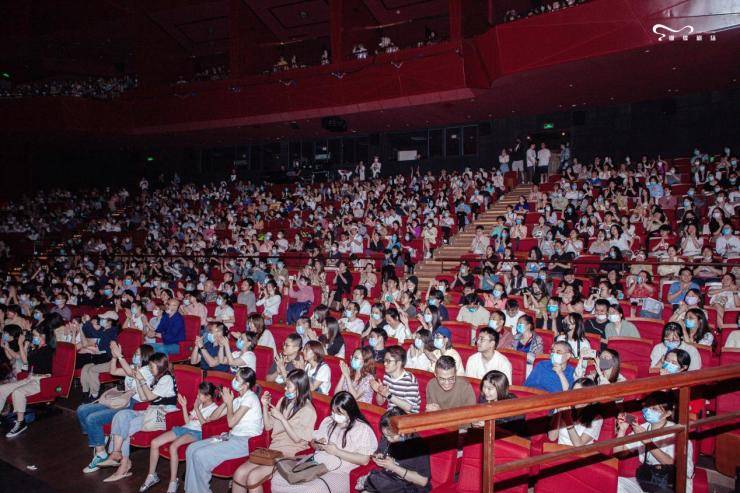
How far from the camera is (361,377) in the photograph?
4.80 m

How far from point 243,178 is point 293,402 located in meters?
18.9

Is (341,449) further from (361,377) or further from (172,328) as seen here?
(172,328)

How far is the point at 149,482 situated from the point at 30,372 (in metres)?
3.06

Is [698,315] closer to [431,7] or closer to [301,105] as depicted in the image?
[301,105]

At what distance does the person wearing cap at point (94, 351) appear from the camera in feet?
21.5

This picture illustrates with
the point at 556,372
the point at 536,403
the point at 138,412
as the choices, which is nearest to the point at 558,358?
the point at 556,372

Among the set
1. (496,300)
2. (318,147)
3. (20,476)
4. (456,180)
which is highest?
(318,147)

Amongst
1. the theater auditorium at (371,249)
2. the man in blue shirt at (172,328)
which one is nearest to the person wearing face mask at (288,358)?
the theater auditorium at (371,249)

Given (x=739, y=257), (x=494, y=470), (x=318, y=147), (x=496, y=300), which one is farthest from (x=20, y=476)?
(x=318, y=147)

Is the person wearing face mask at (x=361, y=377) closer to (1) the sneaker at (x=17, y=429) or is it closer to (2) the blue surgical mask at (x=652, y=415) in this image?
(2) the blue surgical mask at (x=652, y=415)

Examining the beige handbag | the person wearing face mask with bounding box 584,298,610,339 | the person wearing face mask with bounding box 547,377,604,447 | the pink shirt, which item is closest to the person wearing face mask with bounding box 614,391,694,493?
the person wearing face mask with bounding box 547,377,604,447

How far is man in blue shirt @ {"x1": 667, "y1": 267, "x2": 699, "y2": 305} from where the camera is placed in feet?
22.6

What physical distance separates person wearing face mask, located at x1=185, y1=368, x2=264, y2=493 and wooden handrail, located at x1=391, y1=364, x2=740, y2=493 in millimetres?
2943

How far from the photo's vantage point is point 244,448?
14.0ft
